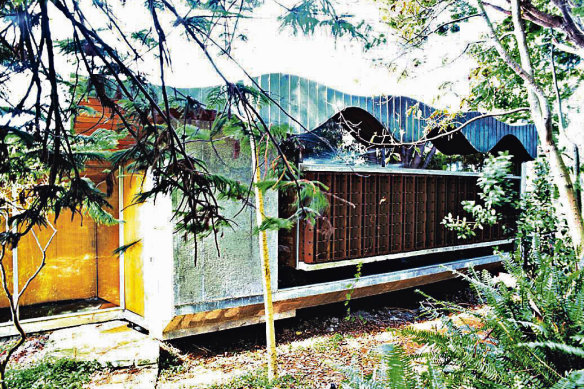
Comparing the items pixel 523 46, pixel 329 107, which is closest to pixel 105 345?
pixel 329 107

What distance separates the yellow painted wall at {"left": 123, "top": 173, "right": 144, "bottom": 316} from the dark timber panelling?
8.66ft

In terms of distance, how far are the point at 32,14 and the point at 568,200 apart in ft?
13.2

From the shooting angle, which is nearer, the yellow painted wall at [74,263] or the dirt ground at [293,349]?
the dirt ground at [293,349]

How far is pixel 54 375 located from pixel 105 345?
988 millimetres

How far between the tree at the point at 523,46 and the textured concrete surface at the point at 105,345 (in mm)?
5072

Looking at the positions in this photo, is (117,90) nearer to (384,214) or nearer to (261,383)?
(261,383)

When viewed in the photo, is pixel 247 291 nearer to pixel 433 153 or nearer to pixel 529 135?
pixel 433 153

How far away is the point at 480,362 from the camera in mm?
2191

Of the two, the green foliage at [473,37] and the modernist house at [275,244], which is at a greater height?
the green foliage at [473,37]

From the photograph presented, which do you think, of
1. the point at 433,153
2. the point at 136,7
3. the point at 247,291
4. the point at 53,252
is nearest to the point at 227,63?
the point at 136,7

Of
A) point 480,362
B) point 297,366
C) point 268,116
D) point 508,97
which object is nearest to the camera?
point 480,362

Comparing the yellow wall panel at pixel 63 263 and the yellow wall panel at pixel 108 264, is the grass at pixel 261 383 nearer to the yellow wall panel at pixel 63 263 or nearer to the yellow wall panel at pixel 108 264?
the yellow wall panel at pixel 108 264

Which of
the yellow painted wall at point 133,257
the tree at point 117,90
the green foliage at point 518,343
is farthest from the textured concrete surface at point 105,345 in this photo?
the green foliage at point 518,343

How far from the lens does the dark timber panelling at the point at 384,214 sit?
652 centimetres
